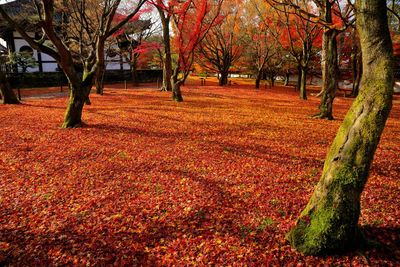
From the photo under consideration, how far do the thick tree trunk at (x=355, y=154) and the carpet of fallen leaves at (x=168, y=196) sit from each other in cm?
25

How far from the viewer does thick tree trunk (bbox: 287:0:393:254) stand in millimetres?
2705

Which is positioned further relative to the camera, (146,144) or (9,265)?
(146,144)

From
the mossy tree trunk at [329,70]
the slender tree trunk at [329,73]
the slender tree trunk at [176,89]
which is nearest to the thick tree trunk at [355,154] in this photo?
the mossy tree trunk at [329,70]

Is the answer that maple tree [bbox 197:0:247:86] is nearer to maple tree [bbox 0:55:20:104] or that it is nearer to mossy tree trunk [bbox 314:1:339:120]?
mossy tree trunk [bbox 314:1:339:120]

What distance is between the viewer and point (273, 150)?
7.39 metres

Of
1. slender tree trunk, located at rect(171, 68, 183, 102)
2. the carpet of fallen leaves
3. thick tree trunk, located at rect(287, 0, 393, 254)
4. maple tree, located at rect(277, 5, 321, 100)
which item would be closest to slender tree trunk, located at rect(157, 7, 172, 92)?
slender tree trunk, located at rect(171, 68, 183, 102)

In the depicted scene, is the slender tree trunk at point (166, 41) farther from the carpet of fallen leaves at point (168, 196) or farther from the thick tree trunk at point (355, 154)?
the thick tree trunk at point (355, 154)

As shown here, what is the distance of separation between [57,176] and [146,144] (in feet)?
8.86

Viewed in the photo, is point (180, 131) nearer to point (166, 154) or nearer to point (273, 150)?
point (166, 154)

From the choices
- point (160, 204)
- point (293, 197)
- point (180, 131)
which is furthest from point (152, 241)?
point (180, 131)

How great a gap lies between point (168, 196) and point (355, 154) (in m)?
3.11

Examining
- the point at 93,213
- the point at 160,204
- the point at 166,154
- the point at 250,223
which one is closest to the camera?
the point at 250,223

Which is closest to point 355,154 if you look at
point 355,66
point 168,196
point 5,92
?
point 168,196

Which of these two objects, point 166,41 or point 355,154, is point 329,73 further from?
point 166,41
